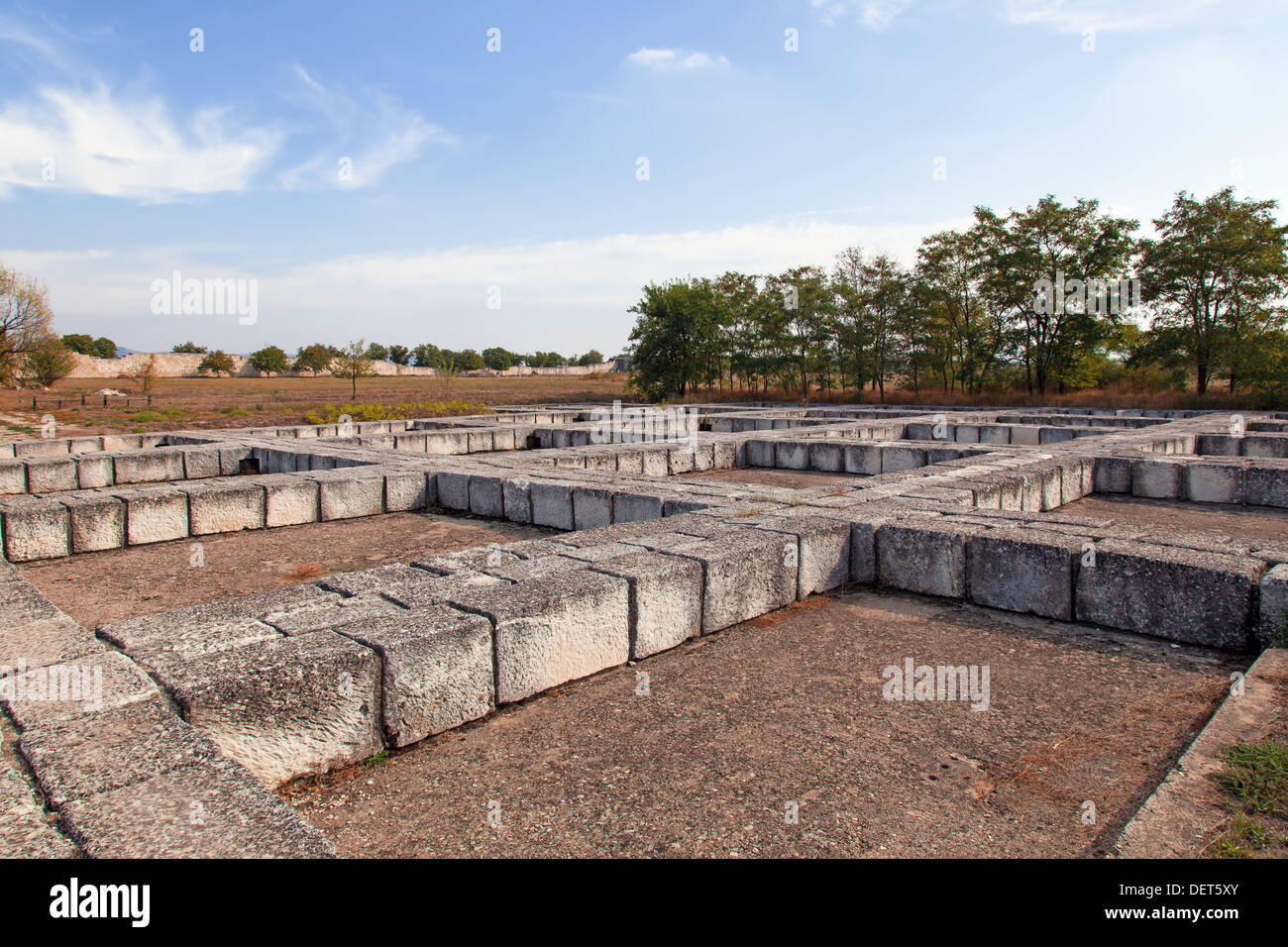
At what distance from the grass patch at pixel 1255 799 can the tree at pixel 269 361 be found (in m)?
103

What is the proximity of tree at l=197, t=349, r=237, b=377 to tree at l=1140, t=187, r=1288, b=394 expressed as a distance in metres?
88.5

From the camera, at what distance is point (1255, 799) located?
8.13 ft

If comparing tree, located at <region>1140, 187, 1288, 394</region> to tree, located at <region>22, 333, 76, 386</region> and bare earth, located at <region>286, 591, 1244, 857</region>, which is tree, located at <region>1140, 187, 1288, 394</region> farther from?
tree, located at <region>22, 333, 76, 386</region>

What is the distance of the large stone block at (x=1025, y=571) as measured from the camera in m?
4.65

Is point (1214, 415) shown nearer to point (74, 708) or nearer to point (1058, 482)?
point (1058, 482)

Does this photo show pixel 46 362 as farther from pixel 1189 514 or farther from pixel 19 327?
pixel 1189 514

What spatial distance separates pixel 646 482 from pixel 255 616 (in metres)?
4.79

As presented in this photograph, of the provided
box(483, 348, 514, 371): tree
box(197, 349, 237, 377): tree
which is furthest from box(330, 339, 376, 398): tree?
box(483, 348, 514, 371): tree

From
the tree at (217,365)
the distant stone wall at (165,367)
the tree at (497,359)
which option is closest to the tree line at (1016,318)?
the distant stone wall at (165,367)

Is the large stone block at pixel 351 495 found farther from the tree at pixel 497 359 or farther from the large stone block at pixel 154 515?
the tree at pixel 497 359

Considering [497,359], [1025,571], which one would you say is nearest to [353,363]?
[1025,571]

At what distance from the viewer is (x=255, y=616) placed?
3.70 meters

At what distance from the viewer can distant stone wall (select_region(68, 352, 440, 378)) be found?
74188 millimetres
